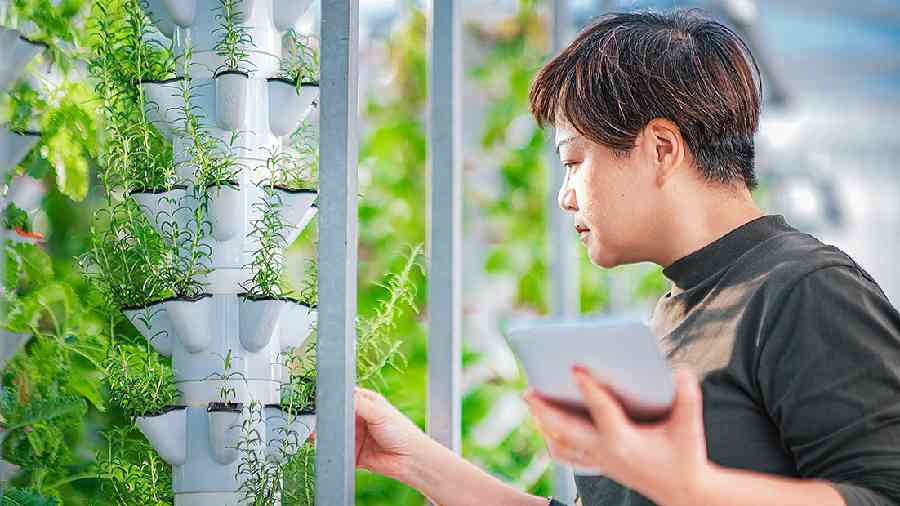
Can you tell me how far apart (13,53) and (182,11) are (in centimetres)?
22

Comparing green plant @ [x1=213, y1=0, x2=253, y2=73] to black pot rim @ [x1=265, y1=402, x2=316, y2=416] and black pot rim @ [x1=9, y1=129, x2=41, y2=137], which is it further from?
black pot rim @ [x1=265, y1=402, x2=316, y2=416]

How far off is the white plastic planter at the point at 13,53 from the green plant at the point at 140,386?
1.23ft

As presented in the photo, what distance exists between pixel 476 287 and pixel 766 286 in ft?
8.62

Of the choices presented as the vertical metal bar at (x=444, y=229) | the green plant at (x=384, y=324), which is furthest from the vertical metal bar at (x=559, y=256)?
the green plant at (x=384, y=324)

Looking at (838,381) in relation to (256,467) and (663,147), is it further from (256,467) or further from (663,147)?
(256,467)

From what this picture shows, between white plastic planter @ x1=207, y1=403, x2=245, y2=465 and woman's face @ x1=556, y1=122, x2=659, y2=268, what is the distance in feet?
1.64

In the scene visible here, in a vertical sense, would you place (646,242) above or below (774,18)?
below

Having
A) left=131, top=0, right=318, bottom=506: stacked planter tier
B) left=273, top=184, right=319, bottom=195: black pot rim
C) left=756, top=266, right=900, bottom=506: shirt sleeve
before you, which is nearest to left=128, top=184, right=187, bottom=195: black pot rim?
left=131, top=0, right=318, bottom=506: stacked planter tier

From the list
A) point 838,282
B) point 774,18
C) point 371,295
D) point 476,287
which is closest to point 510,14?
point 476,287

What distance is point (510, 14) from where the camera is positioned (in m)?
3.86

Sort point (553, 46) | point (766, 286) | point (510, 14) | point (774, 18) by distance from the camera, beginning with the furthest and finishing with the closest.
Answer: point (774, 18), point (510, 14), point (553, 46), point (766, 286)

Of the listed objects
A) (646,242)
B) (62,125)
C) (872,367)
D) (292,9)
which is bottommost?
(872,367)

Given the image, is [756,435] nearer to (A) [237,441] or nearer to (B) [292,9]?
(A) [237,441]

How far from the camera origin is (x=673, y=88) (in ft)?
4.63
